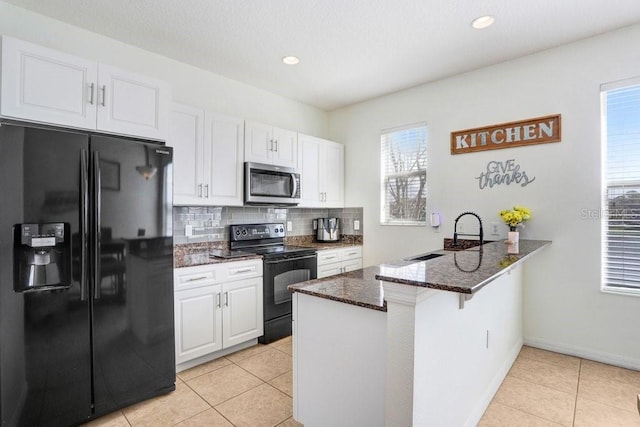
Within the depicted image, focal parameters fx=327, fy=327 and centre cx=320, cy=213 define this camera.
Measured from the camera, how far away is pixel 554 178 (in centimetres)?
292

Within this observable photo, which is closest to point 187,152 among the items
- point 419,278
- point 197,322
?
point 197,322

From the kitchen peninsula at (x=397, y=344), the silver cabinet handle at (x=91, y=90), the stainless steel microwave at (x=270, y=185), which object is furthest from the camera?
the stainless steel microwave at (x=270, y=185)

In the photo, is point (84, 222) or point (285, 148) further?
point (285, 148)

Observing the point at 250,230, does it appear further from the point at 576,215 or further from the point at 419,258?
the point at 576,215

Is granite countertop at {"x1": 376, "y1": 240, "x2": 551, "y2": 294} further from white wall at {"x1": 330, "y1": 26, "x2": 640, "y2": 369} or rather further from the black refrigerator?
the black refrigerator

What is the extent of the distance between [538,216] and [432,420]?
235 centimetres

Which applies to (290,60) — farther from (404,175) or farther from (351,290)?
(351,290)

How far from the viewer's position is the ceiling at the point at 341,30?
230 cm

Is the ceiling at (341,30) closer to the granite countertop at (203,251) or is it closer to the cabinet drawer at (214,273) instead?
the granite countertop at (203,251)

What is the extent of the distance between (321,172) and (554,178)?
2.44 m

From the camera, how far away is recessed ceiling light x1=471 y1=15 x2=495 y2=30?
2451 millimetres

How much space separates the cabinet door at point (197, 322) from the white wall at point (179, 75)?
1880mm

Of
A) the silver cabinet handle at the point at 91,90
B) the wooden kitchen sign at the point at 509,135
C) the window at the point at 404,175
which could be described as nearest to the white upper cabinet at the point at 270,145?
the window at the point at 404,175

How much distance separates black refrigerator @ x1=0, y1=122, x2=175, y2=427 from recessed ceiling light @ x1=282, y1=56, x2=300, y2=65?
1500 millimetres
